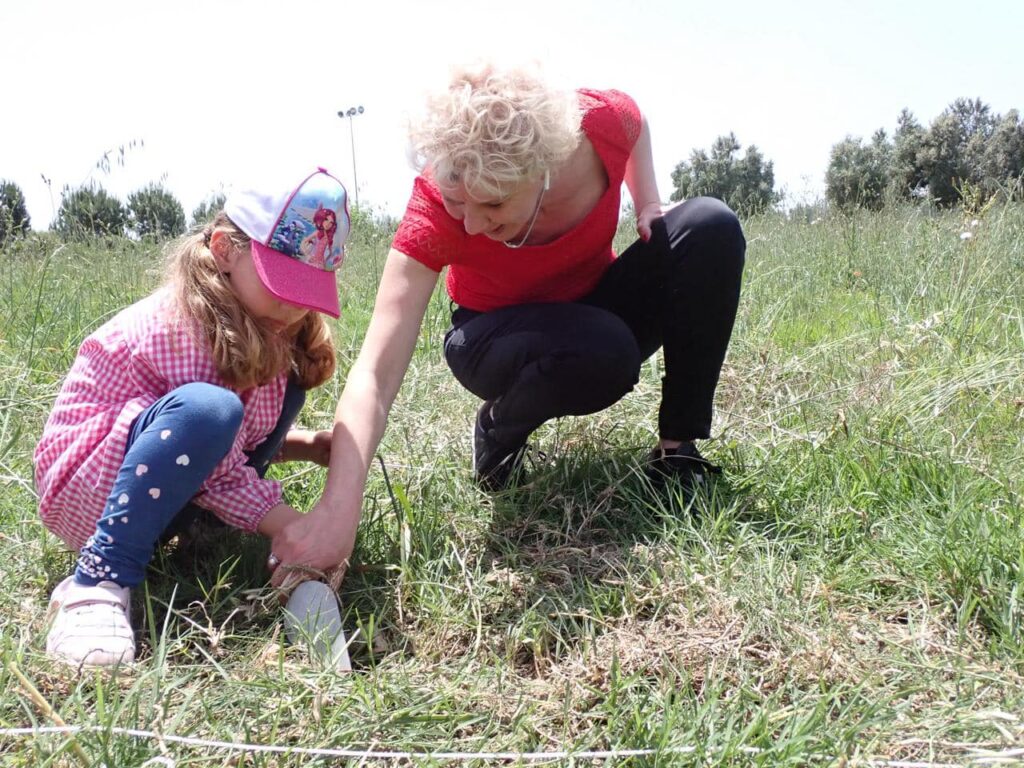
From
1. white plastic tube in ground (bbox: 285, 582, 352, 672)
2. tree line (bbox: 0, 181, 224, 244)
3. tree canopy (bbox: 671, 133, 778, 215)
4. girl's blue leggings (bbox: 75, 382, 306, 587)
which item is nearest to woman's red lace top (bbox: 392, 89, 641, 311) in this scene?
girl's blue leggings (bbox: 75, 382, 306, 587)

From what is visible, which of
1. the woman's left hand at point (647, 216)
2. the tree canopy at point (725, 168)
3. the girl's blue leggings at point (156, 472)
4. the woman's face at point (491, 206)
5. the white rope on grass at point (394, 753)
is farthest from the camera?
the tree canopy at point (725, 168)

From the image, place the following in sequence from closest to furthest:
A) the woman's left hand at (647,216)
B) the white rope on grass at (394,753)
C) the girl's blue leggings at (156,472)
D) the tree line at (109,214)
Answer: the white rope on grass at (394,753) → the girl's blue leggings at (156,472) → the woman's left hand at (647,216) → the tree line at (109,214)

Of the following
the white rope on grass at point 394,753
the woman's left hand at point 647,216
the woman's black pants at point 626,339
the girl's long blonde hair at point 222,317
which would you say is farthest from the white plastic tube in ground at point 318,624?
the woman's left hand at point 647,216

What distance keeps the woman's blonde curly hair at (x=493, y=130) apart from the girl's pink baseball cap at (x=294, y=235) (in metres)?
0.24

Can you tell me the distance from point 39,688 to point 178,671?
20 cm

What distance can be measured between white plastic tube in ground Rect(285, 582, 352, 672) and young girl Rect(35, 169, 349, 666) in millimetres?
110

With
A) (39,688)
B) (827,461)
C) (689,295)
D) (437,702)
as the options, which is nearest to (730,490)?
(827,461)

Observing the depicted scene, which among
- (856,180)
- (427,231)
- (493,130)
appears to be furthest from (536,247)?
(856,180)

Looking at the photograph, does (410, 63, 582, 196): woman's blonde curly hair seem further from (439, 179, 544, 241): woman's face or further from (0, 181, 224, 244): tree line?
(0, 181, 224, 244): tree line

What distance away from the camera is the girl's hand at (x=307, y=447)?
1979 mm

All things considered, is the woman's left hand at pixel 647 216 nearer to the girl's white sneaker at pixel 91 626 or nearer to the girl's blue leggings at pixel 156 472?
the girl's blue leggings at pixel 156 472

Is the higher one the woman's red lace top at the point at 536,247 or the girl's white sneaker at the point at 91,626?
the woman's red lace top at the point at 536,247

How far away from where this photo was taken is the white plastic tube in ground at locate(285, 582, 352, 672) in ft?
4.67

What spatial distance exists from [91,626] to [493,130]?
1.15m
